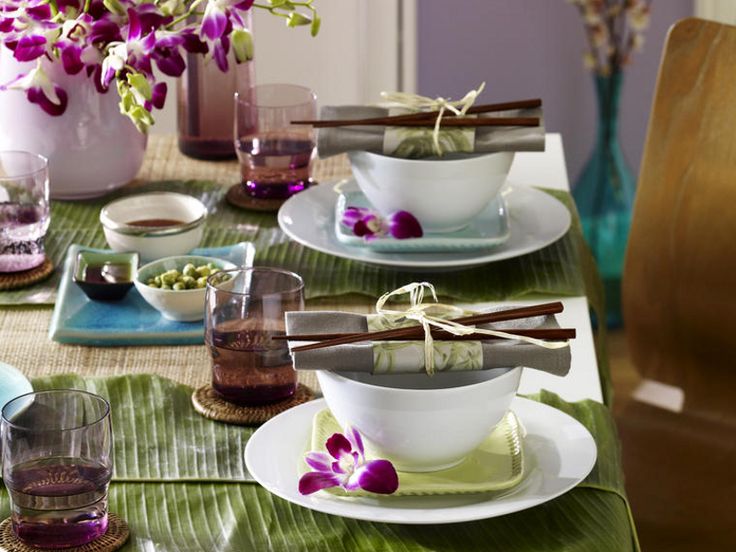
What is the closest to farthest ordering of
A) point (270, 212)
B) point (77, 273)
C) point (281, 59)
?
point (77, 273) → point (270, 212) → point (281, 59)

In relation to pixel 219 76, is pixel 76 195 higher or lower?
lower

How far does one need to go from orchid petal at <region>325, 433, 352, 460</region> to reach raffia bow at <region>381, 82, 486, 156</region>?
0.49 metres

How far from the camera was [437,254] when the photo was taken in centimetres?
131

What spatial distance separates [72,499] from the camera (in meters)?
0.81

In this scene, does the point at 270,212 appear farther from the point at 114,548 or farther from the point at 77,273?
the point at 114,548

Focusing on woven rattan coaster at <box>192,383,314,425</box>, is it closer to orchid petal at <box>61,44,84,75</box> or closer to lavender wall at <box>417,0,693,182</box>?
orchid petal at <box>61,44,84,75</box>

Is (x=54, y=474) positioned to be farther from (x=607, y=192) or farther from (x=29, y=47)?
(x=607, y=192)

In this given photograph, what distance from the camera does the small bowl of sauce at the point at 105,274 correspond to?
48.7 inches

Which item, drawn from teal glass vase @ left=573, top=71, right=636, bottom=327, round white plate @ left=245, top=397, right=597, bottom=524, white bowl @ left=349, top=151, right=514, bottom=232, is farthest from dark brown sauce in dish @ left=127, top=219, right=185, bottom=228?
teal glass vase @ left=573, top=71, right=636, bottom=327

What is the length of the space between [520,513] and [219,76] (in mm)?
971

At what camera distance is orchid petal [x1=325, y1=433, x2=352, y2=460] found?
2.81 ft

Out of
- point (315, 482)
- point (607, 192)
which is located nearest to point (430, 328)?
point (315, 482)

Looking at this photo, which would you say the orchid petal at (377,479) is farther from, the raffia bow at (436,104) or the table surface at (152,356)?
the raffia bow at (436,104)

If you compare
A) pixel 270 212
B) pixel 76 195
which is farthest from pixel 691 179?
pixel 76 195
